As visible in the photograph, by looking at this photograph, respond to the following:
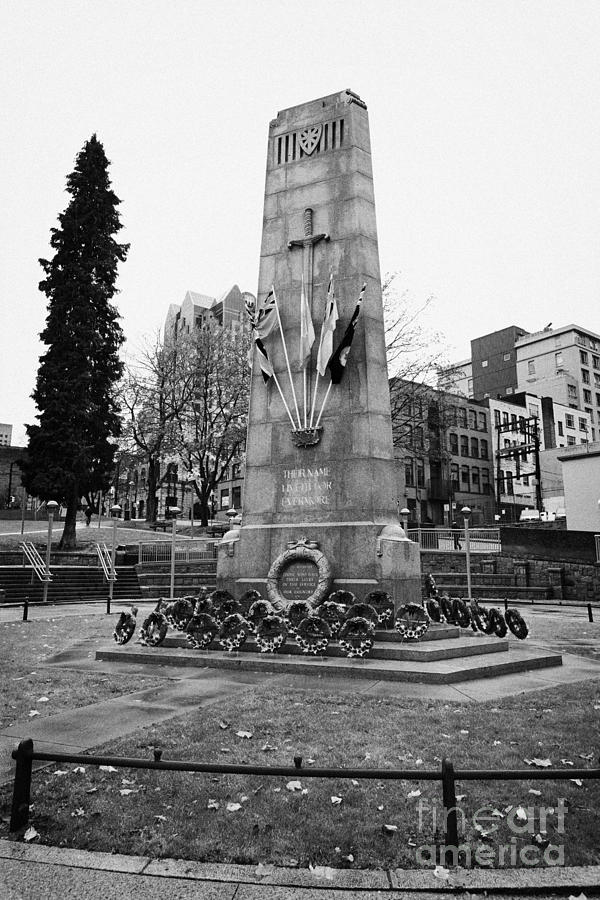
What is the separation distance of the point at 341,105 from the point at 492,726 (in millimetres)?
13952

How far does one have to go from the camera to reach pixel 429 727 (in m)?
6.83

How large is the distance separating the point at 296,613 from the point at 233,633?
4.09ft

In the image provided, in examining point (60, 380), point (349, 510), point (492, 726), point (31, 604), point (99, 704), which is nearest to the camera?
point (492, 726)

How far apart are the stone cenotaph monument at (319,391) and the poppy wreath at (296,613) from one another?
0.66 meters

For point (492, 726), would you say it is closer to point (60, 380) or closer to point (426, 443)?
point (60, 380)

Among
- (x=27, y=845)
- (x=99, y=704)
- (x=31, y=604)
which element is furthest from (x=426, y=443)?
(x=27, y=845)

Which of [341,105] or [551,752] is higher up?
[341,105]

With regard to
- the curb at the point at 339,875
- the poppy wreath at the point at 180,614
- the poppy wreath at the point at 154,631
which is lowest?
the curb at the point at 339,875

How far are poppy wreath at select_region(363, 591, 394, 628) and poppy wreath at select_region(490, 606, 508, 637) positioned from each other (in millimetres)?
2561

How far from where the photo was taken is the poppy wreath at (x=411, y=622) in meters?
11.2

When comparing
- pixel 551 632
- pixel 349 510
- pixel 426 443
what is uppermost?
pixel 426 443

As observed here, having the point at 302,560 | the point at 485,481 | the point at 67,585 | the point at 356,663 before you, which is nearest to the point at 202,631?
the point at 302,560

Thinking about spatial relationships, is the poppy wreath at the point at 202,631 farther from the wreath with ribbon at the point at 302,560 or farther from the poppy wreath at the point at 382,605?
the poppy wreath at the point at 382,605

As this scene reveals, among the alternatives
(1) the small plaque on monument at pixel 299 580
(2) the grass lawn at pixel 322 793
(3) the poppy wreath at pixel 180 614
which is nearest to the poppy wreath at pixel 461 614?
(1) the small plaque on monument at pixel 299 580
